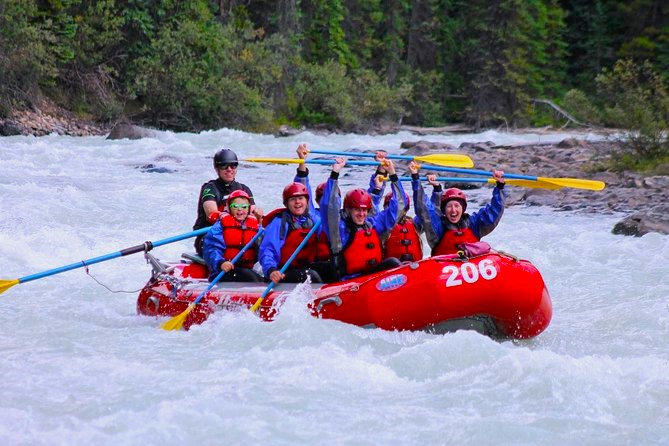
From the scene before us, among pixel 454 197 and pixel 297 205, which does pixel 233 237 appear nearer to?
pixel 297 205

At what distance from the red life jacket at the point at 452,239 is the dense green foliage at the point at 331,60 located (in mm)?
8673

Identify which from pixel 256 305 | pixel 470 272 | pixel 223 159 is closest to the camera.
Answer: pixel 470 272

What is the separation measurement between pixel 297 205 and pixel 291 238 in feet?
0.78

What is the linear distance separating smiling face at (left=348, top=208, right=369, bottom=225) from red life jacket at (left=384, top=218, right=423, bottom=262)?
49 cm

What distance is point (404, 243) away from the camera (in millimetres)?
6484

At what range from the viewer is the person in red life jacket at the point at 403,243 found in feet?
21.3

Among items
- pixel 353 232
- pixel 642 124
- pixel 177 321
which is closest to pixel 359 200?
pixel 353 232

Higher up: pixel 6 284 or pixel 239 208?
pixel 239 208

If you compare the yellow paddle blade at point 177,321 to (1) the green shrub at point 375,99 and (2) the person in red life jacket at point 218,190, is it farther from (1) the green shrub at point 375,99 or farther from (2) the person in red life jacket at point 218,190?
(1) the green shrub at point 375,99

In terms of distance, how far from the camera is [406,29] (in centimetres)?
3562

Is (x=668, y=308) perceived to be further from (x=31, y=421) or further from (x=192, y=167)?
(x=192, y=167)

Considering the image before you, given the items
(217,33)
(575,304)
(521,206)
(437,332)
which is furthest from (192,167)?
(437,332)

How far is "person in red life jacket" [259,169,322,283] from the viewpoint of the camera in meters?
6.22

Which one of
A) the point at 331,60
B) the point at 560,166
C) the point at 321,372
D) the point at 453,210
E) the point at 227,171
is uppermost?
the point at 227,171
